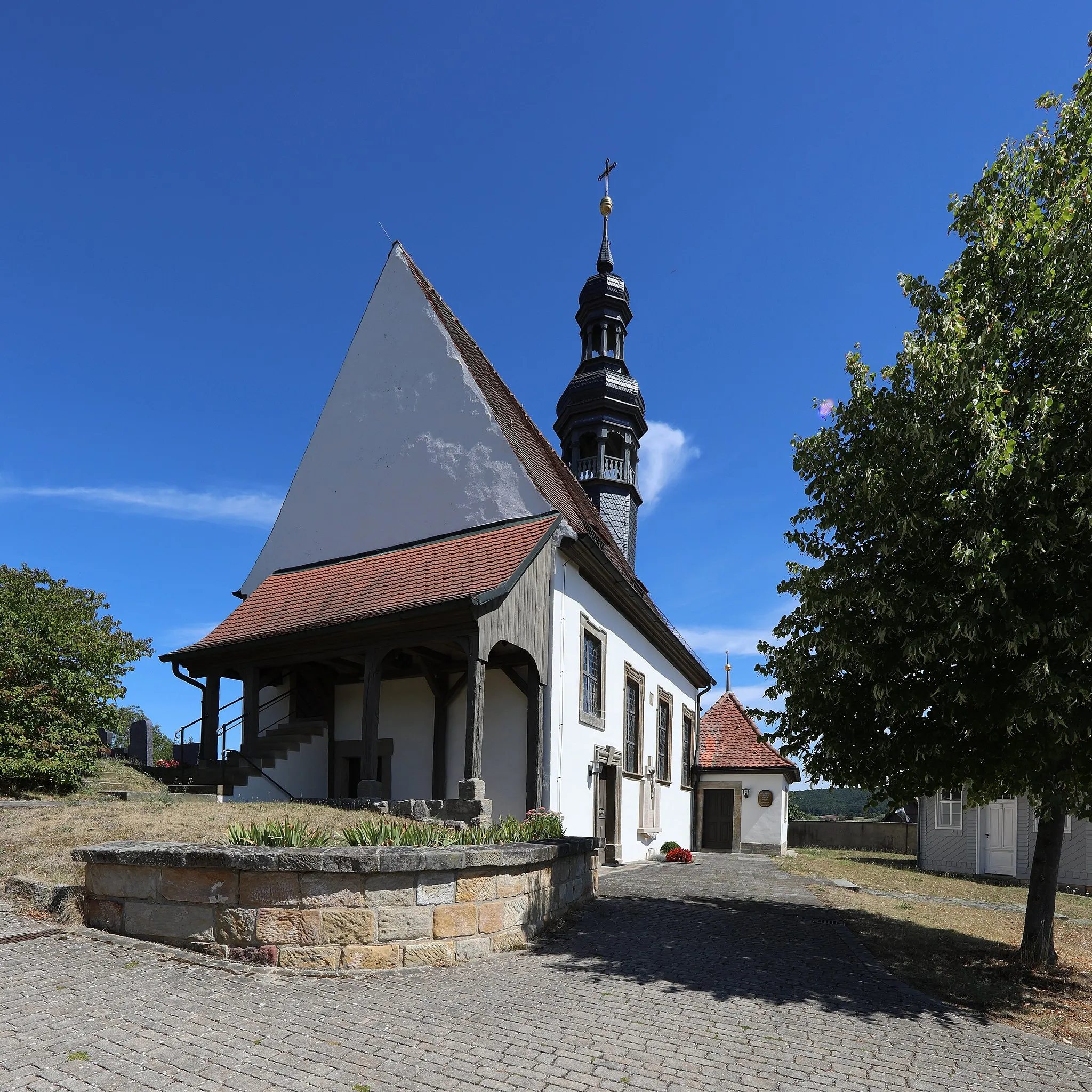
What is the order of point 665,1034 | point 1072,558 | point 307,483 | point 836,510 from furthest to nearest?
point 307,483 < point 836,510 < point 1072,558 < point 665,1034

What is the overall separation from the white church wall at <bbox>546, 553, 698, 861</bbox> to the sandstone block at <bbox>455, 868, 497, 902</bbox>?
21.5 ft

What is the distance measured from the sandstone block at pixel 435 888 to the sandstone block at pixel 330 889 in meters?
0.48

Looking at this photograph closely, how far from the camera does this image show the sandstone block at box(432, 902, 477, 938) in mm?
6504

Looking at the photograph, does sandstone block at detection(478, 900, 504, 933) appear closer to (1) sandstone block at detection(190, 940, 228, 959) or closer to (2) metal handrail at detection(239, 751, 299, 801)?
(1) sandstone block at detection(190, 940, 228, 959)

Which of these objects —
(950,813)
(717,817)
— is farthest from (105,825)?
(950,813)

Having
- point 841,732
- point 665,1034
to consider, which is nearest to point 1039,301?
point 841,732

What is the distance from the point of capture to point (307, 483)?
18.4 m

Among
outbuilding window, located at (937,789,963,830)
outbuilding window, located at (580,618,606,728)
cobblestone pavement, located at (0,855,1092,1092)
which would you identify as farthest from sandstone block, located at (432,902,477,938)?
outbuilding window, located at (937,789,963,830)

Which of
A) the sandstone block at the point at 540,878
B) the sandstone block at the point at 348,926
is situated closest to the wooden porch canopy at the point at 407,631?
the sandstone block at the point at 540,878

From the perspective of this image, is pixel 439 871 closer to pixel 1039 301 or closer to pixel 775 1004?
pixel 775 1004

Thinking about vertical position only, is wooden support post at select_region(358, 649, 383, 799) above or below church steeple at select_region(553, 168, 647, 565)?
Result: below

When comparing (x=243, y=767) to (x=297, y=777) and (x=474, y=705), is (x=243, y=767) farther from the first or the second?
(x=474, y=705)

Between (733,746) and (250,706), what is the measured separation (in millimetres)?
17289

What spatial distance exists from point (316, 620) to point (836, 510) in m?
8.92
